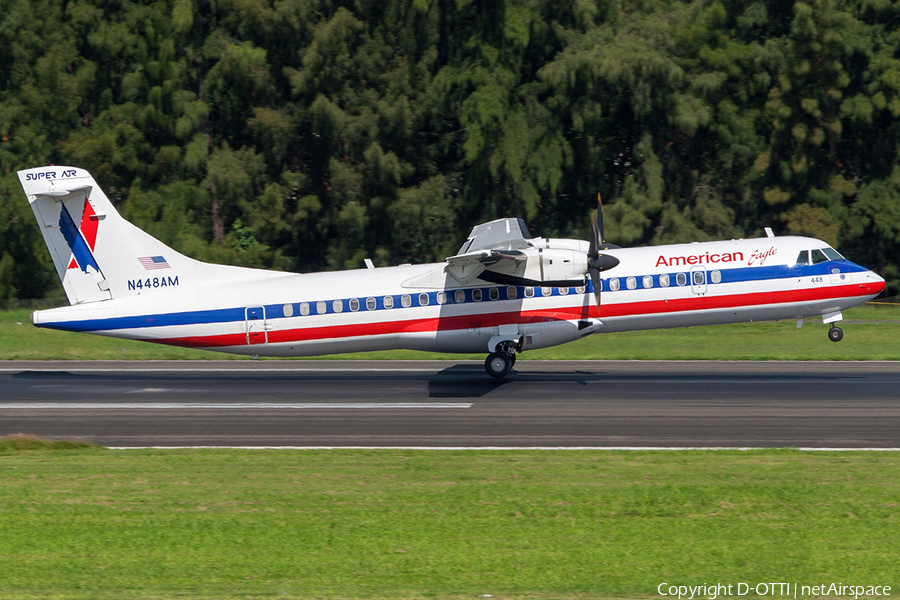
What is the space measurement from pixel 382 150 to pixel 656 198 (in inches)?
559

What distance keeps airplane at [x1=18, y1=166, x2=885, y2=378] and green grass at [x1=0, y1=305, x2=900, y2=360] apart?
543cm

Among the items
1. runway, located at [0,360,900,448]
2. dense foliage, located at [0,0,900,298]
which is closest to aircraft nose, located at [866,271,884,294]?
runway, located at [0,360,900,448]

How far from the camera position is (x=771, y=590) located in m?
8.48

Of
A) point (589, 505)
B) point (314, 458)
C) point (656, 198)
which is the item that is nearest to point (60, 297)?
point (656, 198)

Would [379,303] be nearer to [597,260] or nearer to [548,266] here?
[548,266]

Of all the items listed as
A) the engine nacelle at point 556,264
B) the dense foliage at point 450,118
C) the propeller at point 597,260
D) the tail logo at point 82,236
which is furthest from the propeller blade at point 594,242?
the dense foliage at point 450,118

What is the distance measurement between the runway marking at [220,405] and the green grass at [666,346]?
8742 mm

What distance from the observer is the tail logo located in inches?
909

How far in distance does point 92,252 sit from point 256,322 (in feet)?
15.4

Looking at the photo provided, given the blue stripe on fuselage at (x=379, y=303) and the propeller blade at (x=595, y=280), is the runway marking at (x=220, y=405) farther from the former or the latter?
the propeller blade at (x=595, y=280)

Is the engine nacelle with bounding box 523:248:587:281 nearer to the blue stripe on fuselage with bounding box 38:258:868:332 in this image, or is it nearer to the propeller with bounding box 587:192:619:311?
the propeller with bounding box 587:192:619:311

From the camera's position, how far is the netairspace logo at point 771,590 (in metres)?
8.42

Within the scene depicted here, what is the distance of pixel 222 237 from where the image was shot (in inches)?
1843

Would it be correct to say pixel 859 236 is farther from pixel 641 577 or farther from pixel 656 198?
pixel 641 577
